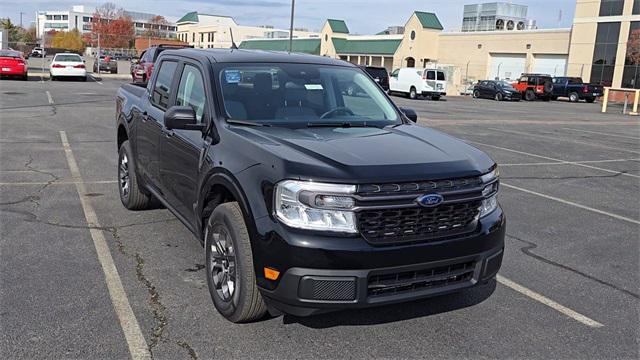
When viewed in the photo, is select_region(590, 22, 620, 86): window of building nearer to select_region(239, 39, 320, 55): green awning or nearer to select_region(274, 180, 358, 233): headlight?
select_region(239, 39, 320, 55): green awning

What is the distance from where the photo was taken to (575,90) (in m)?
46.3

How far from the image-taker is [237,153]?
3863 mm

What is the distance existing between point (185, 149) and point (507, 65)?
65.2m

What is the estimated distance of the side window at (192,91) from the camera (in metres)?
4.68

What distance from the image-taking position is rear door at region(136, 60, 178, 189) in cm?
545

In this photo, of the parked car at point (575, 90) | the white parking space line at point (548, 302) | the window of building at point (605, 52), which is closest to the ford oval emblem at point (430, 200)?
the white parking space line at point (548, 302)

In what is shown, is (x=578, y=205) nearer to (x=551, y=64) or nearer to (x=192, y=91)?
(x=192, y=91)

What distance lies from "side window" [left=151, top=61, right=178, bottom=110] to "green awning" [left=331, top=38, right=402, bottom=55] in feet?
227

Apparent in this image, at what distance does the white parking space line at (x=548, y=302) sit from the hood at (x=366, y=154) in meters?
1.30

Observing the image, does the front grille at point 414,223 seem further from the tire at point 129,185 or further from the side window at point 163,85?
the tire at point 129,185

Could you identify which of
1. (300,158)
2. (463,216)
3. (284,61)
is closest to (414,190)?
(463,216)

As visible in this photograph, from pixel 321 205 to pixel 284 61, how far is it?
6.90 ft

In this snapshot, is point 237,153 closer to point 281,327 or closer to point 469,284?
point 281,327

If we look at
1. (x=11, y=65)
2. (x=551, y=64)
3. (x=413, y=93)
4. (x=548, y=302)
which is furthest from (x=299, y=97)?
(x=551, y=64)
